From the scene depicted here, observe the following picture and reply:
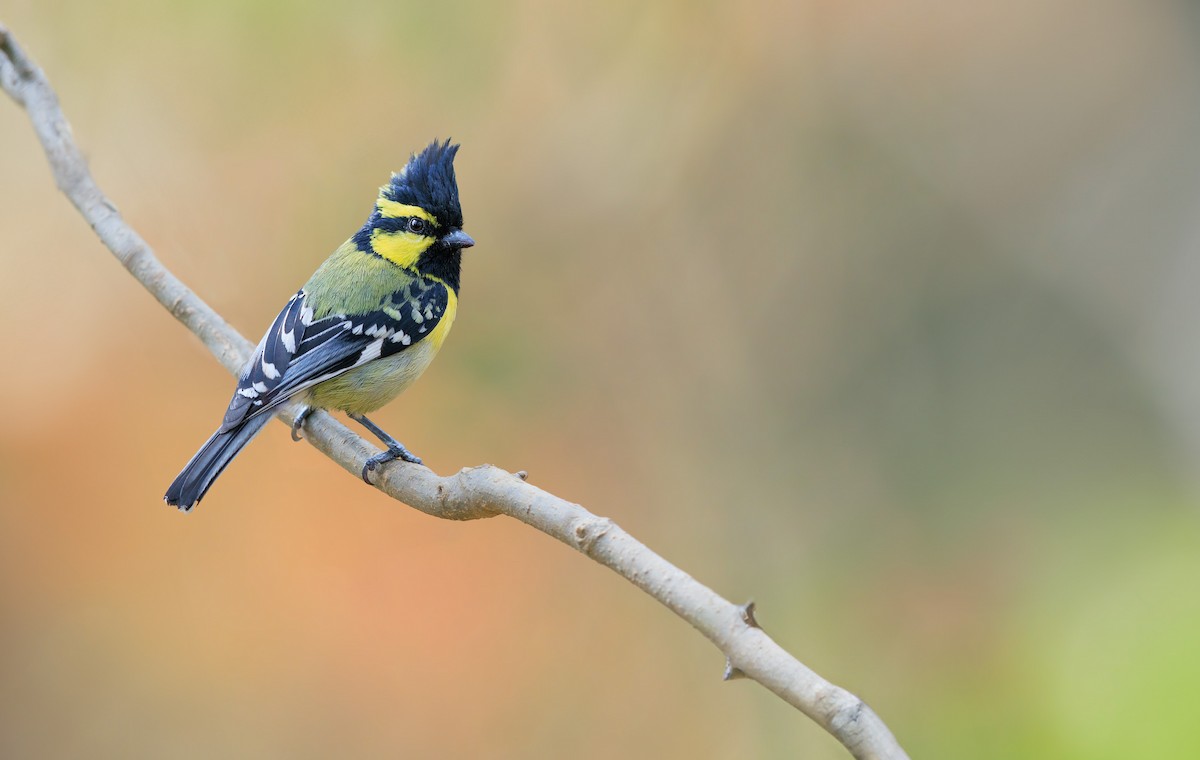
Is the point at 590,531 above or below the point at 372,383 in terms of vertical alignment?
below

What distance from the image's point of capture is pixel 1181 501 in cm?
341

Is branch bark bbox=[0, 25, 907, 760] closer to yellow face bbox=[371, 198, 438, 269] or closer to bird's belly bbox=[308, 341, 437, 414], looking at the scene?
bird's belly bbox=[308, 341, 437, 414]

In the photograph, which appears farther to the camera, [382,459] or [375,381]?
[375,381]

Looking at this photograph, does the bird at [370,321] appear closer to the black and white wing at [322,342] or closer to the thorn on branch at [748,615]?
the black and white wing at [322,342]

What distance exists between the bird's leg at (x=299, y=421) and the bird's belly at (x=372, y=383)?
24 millimetres

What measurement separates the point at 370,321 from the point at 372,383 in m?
0.15

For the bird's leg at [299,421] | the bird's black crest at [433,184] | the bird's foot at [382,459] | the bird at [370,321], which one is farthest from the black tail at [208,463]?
the bird's black crest at [433,184]

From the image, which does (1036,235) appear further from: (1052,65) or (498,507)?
(498,507)

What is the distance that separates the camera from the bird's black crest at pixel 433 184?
266 centimetres

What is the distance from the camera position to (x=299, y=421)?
99.0 inches

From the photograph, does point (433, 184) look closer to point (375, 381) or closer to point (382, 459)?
point (375, 381)

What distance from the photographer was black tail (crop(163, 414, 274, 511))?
87.6 inches

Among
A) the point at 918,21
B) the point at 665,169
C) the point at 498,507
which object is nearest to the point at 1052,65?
the point at 918,21

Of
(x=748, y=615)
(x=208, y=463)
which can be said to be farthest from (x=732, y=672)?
(x=208, y=463)
